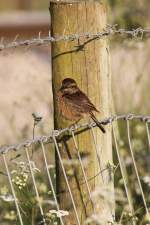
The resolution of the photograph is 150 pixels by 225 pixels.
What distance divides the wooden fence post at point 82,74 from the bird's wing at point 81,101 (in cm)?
8

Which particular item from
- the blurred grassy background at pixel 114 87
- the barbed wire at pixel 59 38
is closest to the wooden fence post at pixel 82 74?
the barbed wire at pixel 59 38

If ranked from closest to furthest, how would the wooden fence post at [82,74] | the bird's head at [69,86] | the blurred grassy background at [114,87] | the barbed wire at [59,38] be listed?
the barbed wire at [59,38], the bird's head at [69,86], the wooden fence post at [82,74], the blurred grassy background at [114,87]

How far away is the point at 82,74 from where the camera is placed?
170 inches

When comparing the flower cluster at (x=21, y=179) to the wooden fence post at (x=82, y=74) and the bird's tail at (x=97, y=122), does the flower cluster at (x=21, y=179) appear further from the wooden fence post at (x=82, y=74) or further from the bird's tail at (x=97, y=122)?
the bird's tail at (x=97, y=122)

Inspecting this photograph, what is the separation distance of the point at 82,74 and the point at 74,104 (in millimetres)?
146

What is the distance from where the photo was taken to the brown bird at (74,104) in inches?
166

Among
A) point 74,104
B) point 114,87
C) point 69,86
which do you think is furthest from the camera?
point 114,87

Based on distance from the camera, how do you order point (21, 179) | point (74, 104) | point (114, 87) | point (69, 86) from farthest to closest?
1. point (114, 87)
2. point (74, 104)
3. point (69, 86)
4. point (21, 179)

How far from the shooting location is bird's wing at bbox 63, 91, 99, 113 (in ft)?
13.9

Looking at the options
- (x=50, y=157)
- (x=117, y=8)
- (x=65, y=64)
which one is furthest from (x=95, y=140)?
(x=117, y=8)

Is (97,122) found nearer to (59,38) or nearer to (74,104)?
(74,104)

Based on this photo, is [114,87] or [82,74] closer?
[82,74]

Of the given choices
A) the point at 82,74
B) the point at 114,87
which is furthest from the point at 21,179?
the point at 114,87

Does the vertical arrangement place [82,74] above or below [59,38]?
below
